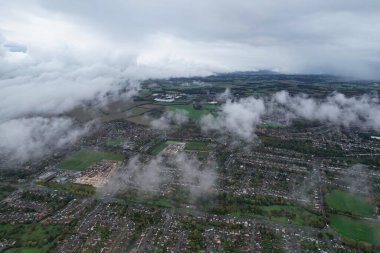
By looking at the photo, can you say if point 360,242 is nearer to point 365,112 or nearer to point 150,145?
point 150,145

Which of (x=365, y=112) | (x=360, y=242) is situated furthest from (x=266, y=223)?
(x=365, y=112)

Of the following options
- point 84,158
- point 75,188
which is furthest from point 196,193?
point 84,158

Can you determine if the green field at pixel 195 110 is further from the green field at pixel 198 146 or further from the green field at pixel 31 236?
the green field at pixel 31 236

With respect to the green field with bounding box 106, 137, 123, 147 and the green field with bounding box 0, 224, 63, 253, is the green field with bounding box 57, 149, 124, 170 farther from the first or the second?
the green field with bounding box 0, 224, 63, 253

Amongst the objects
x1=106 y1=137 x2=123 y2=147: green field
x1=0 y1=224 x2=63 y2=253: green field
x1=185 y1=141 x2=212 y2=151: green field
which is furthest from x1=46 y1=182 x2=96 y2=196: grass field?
x1=185 y1=141 x2=212 y2=151: green field

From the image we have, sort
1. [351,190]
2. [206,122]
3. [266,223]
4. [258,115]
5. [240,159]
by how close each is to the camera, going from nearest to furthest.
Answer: [266,223] < [351,190] < [240,159] < [206,122] < [258,115]
